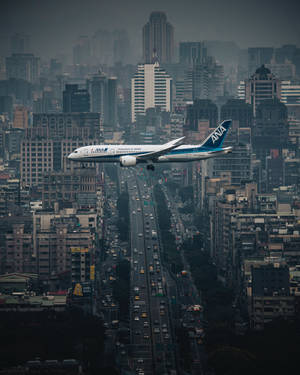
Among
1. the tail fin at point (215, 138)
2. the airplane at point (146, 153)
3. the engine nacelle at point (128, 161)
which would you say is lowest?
the engine nacelle at point (128, 161)

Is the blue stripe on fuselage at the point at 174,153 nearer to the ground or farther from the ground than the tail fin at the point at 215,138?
nearer to the ground

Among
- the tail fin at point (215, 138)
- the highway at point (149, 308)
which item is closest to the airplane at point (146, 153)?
the tail fin at point (215, 138)

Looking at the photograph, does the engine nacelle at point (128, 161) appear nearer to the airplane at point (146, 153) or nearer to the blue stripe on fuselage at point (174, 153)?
the airplane at point (146, 153)

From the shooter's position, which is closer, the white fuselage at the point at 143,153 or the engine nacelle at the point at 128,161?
the engine nacelle at the point at 128,161

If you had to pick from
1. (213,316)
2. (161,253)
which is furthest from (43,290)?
(161,253)

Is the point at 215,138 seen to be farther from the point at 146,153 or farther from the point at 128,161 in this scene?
the point at 128,161

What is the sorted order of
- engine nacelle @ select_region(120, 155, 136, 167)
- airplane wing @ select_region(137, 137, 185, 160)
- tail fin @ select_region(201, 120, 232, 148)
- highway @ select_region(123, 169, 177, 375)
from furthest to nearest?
tail fin @ select_region(201, 120, 232, 148) → engine nacelle @ select_region(120, 155, 136, 167) → airplane wing @ select_region(137, 137, 185, 160) → highway @ select_region(123, 169, 177, 375)

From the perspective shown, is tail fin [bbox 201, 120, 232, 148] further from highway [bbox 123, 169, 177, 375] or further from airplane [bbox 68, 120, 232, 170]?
highway [bbox 123, 169, 177, 375]

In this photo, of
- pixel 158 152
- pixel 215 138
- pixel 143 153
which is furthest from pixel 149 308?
pixel 158 152

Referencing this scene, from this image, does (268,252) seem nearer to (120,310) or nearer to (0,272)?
(120,310)

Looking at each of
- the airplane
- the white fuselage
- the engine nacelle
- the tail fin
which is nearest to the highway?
the airplane

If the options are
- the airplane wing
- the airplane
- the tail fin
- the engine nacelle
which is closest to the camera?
the airplane wing
